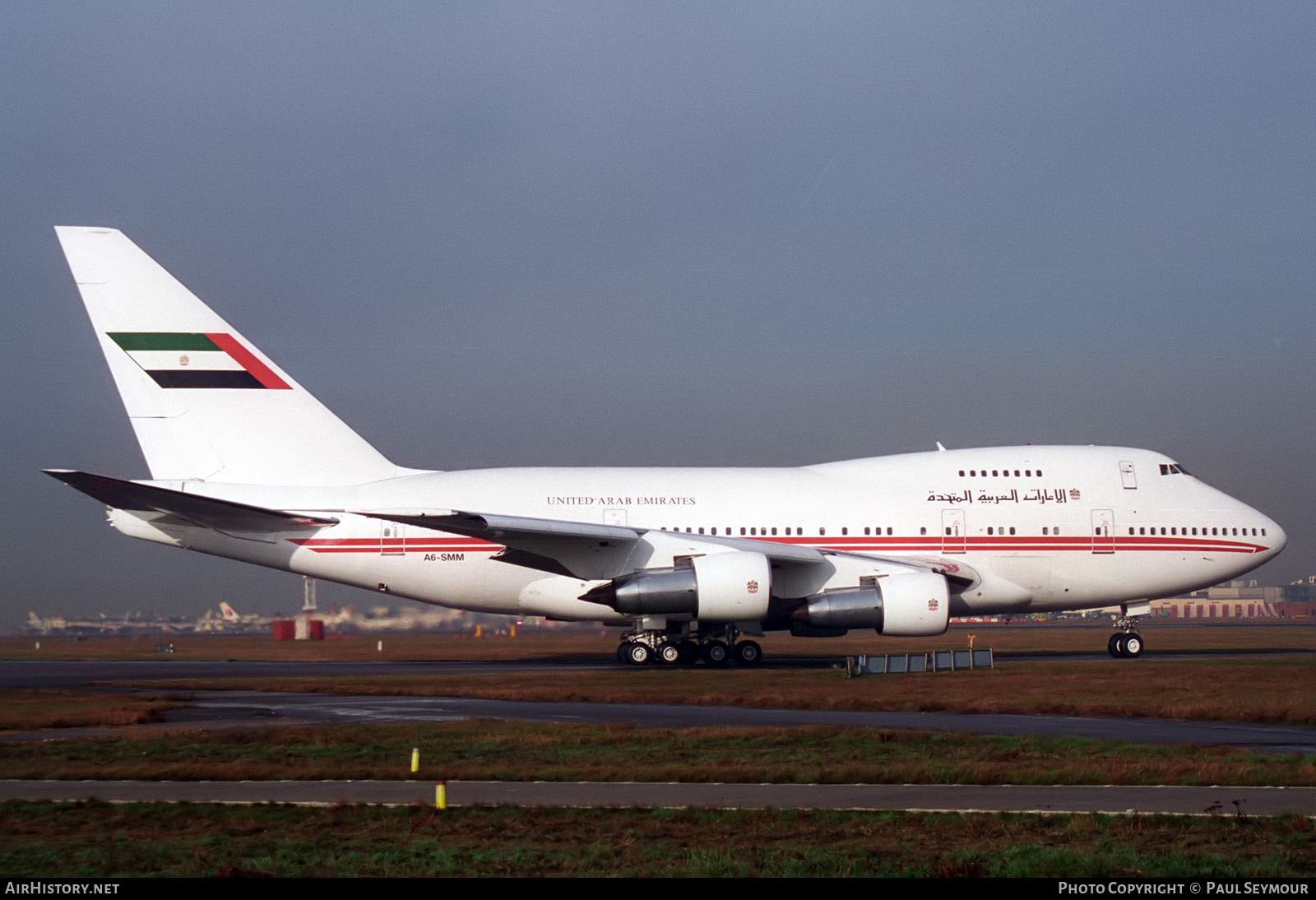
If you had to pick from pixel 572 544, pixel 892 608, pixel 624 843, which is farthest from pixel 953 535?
pixel 624 843

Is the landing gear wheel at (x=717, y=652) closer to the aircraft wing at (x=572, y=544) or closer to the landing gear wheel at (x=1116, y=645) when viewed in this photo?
the aircraft wing at (x=572, y=544)

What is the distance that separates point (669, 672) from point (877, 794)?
1714 cm

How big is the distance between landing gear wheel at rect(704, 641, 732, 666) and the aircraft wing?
245cm

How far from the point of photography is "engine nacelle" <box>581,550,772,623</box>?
2889 centimetres

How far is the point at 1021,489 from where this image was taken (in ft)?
109

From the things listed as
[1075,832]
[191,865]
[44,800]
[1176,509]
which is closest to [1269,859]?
[1075,832]

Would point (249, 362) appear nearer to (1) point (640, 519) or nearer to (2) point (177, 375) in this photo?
(2) point (177, 375)

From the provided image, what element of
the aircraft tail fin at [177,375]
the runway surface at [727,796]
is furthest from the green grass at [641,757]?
the aircraft tail fin at [177,375]

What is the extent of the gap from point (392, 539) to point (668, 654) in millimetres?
7392

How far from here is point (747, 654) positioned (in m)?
31.5

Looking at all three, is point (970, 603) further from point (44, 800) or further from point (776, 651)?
point (44, 800)

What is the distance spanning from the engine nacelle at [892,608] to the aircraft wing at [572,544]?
4.86ft

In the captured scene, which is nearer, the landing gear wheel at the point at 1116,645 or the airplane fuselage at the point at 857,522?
the airplane fuselage at the point at 857,522

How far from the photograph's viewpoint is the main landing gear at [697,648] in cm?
3125
